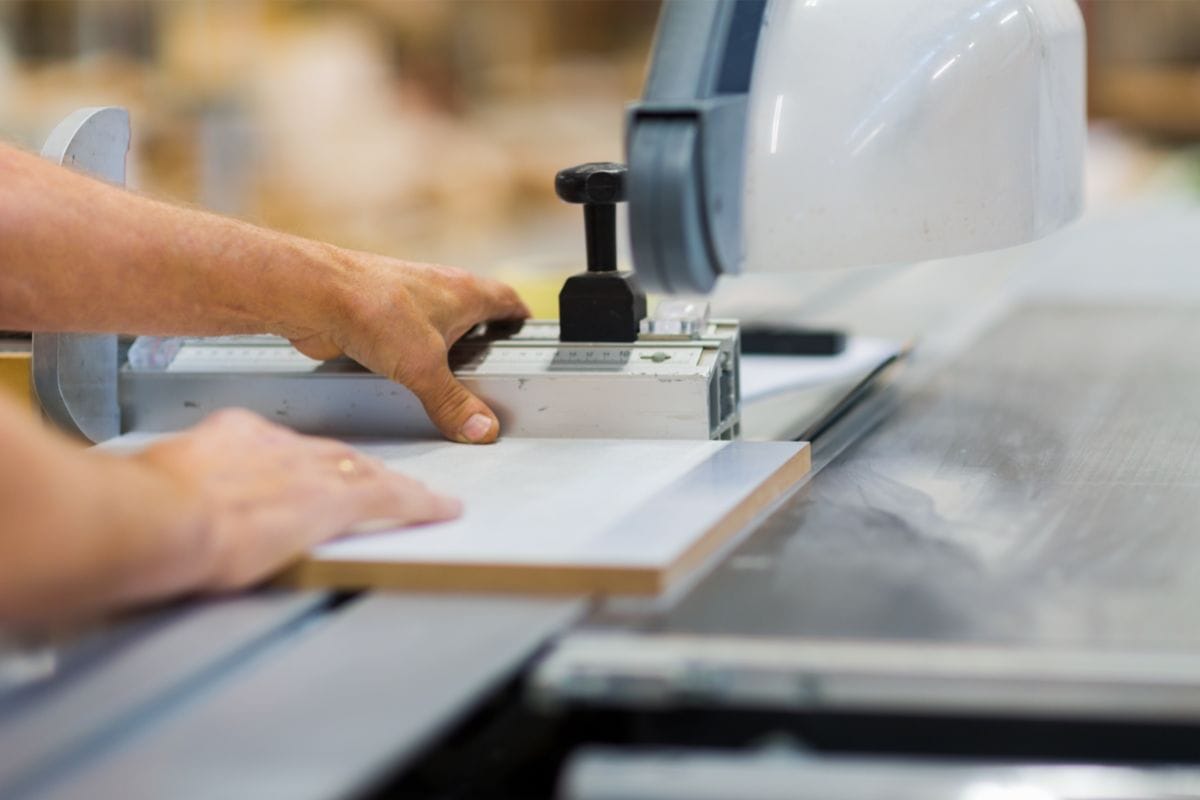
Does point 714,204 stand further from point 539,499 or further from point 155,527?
point 155,527

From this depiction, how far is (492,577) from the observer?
0.90 m

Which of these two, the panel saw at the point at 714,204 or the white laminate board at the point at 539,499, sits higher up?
the panel saw at the point at 714,204

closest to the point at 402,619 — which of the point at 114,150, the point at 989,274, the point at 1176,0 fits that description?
the point at 114,150

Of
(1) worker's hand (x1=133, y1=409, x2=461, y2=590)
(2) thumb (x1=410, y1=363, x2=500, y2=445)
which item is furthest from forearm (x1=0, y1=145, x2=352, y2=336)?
(1) worker's hand (x1=133, y1=409, x2=461, y2=590)

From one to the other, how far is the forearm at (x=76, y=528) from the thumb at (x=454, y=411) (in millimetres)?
473

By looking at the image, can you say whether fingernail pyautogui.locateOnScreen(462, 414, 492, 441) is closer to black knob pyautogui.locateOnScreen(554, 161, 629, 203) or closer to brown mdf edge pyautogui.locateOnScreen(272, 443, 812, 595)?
black knob pyautogui.locateOnScreen(554, 161, 629, 203)

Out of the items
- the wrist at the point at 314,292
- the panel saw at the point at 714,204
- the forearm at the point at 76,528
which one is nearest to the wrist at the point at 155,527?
the forearm at the point at 76,528

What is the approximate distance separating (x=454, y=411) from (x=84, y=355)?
0.34 m

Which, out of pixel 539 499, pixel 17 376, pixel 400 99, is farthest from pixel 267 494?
pixel 400 99

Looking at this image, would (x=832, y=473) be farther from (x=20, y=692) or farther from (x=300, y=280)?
(x=20, y=692)

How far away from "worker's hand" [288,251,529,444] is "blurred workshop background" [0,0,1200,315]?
2171 mm

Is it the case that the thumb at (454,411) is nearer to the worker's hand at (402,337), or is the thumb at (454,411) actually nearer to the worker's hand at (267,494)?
the worker's hand at (402,337)

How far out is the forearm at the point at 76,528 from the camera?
2.44 ft

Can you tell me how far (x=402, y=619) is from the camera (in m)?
0.87
